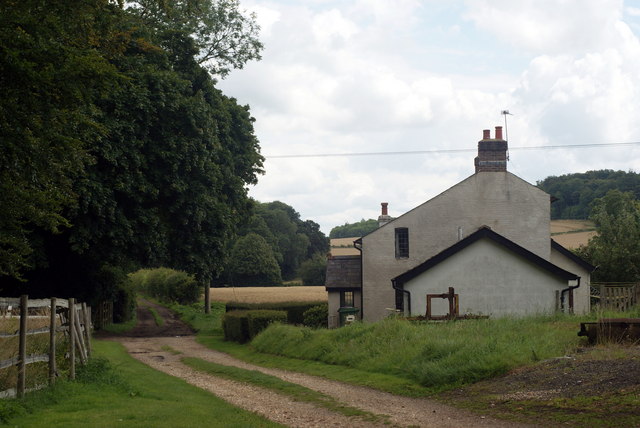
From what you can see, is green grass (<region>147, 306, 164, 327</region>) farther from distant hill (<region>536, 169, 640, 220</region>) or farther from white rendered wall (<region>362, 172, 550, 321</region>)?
distant hill (<region>536, 169, 640, 220</region>)

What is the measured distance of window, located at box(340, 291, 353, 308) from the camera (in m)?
39.8

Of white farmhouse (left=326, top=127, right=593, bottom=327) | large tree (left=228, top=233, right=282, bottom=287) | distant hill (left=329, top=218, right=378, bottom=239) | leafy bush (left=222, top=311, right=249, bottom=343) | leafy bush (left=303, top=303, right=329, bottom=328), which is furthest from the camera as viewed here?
distant hill (left=329, top=218, right=378, bottom=239)

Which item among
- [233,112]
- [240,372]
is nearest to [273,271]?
[233,112]

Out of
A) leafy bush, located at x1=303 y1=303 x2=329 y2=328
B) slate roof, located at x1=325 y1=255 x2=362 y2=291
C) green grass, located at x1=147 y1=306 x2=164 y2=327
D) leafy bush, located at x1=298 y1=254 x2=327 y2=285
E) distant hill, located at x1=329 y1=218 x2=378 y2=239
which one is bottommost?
green grass, located at x1=147 y1=306 x2=164 y2=327

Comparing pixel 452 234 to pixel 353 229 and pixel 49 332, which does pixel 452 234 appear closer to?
pixel 49 332

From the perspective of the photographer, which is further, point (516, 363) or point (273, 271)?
point (273, 271)

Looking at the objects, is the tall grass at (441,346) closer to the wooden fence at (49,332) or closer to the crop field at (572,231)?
the wooden fence at (49,332)

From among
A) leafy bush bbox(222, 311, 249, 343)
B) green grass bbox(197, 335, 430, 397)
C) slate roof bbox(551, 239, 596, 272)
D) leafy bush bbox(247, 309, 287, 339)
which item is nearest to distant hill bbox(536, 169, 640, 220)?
slate roof bbox(551, 239, 596, 272)

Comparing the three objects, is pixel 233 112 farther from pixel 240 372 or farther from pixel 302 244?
pixel 302 244

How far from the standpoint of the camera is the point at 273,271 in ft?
288

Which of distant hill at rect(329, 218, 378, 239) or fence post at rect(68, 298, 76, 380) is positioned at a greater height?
distant hill at rect(329, 218, 378, 239)

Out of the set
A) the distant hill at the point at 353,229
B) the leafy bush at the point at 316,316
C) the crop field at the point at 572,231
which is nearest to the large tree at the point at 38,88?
the leafy bush at the point at 316,316

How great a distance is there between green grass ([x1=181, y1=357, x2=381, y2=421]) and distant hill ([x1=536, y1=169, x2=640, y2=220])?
76038mm

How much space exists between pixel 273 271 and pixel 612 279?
51577mm
